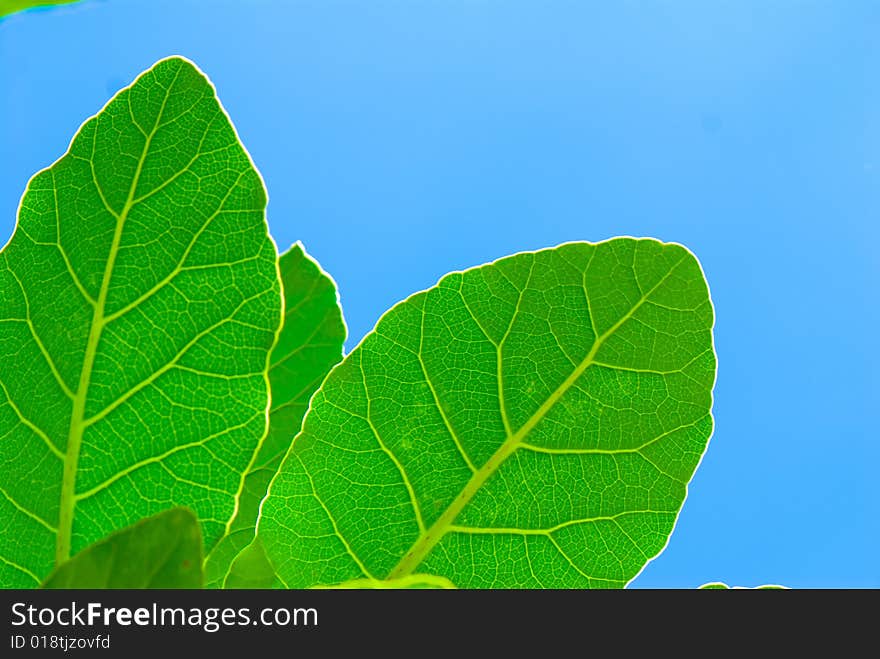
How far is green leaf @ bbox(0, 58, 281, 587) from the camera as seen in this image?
3.04 ft

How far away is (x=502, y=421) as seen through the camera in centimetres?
101

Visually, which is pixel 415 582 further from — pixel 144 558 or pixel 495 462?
pixel 144 558

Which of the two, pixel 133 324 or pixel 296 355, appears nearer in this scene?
pixel 133 324

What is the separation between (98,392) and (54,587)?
0.25 m

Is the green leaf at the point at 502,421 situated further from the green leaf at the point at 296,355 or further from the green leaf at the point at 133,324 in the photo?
the green leaf at the point at 296,355

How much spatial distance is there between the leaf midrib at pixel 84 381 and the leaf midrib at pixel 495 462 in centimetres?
39

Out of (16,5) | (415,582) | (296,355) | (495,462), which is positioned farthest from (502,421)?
(16,5)

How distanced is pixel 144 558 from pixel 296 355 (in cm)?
54

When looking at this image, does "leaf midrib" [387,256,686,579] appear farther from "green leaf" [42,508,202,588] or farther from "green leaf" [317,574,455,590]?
"green leaf" [42,508,202,588]

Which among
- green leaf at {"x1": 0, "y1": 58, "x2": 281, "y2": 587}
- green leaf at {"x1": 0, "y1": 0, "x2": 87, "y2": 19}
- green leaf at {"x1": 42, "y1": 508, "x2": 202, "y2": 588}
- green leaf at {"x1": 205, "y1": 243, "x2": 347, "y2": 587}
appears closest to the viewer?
green leaf at {"x1": 0, "y1": 0, "x2": 87, "y2": 19}

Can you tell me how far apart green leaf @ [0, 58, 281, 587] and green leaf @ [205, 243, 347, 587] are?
28cm

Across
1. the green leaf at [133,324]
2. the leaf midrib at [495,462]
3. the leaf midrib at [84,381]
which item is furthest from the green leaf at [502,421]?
the leaf midrib at [84,381]

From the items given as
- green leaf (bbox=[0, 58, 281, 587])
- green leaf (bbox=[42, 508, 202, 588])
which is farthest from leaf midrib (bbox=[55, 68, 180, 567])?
green leaf (bbox=[42, 508, 202, 588])

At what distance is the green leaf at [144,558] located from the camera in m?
0.76
